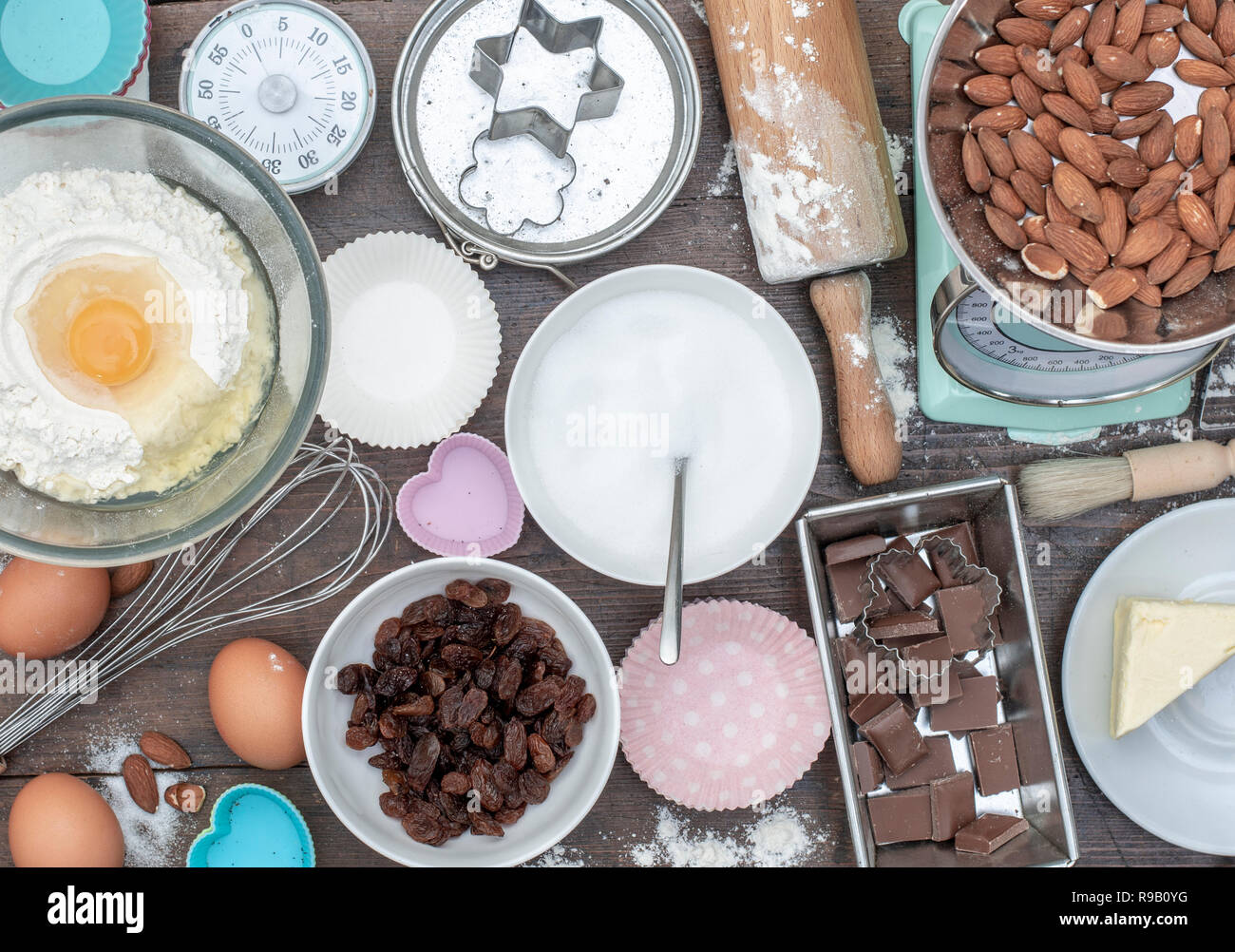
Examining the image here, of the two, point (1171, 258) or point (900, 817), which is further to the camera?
point (900, 817)

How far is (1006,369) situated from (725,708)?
505 millimetres

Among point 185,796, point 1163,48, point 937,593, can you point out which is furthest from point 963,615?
point 185,796

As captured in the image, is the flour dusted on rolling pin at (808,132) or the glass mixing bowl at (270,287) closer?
the glass mixing bowl at (270,287)

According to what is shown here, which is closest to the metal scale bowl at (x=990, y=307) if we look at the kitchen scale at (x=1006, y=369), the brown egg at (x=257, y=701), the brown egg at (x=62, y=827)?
the kitchen scale at (x=1006, y=369)

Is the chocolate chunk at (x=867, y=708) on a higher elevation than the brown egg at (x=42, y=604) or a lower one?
lower

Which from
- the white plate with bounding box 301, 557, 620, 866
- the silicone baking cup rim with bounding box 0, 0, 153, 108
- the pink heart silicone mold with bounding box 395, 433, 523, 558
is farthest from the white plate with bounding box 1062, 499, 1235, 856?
the silicone baking cup rim with bounding box 0, 0, 153, 108

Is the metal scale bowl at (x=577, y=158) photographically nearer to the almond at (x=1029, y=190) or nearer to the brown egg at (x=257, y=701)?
the almond at (x=1029, y=190)

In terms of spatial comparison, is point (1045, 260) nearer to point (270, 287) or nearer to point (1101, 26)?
point (1101, 26)

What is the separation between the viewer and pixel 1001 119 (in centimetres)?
90

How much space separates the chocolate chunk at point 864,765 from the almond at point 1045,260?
547 millimetres

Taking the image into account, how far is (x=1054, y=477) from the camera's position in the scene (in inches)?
42.5

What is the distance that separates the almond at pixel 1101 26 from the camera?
0.89 metres

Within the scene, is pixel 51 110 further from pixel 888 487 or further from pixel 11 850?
pixel 888 487

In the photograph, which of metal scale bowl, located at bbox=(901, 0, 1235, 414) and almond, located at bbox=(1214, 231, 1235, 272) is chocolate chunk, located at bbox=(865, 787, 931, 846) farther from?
almond, located at bbox=(1214, 231, 1235, 272)
